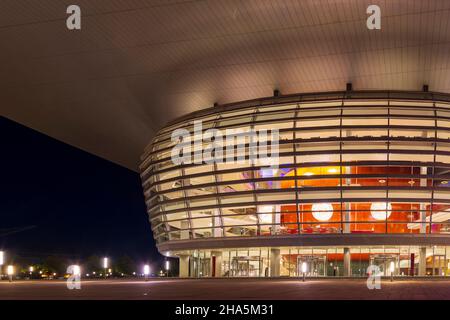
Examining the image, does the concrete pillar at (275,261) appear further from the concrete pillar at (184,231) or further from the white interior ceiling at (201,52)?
the white interior ceiling at (201,52)

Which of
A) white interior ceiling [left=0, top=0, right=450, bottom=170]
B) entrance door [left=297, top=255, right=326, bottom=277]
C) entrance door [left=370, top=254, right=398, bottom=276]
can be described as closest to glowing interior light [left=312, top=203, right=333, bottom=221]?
entrance door [left=297, top=255, right=326, bottom=277]

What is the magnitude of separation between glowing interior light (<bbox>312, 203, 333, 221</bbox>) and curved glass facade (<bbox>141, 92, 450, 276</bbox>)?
0.15 feet

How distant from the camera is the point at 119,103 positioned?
34500 millimetres

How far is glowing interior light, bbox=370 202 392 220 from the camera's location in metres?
30.1

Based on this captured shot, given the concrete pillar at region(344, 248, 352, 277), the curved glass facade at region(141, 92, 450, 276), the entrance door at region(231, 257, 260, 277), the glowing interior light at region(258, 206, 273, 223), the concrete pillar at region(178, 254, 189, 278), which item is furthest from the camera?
the concrete pillar at region(178, 254, 189, 278)

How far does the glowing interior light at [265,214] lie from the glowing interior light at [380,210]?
4.78m

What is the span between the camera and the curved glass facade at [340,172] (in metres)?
30.0

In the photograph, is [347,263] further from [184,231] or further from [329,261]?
[184,231]

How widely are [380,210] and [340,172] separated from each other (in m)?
2.50

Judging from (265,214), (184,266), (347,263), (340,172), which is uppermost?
(340,172)

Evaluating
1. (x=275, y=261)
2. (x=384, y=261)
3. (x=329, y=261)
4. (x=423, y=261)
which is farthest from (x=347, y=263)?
(x=423, y=261)

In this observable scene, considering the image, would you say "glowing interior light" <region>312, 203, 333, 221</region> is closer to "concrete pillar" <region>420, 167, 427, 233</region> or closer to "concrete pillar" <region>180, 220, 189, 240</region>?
"concrete pillar" <region>420, 167, 427, 233</region>

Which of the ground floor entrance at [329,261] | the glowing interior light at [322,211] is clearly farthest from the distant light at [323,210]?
the ground floor entrance at [329,261]

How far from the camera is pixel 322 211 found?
1202 inches
